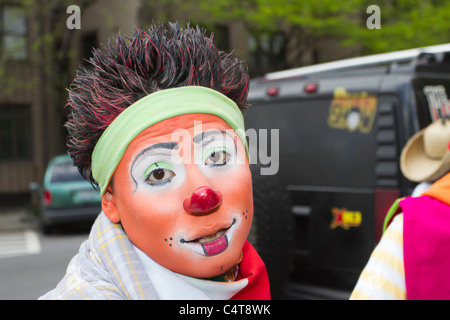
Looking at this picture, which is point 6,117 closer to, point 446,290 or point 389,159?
point 389,159

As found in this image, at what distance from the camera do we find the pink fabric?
1.63 metres

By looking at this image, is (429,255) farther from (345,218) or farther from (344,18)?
(344,18)

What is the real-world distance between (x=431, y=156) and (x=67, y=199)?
8991 millimetres

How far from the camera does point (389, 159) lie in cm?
362

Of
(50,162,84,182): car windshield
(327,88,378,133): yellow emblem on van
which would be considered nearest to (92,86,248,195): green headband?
(327,88,378,133): yellow emblem on van

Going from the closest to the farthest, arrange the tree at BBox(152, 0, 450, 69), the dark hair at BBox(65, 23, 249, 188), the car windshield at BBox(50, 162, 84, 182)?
1. the dark hair at BBox(65, 23, 249, 188)
2. the car windshield at BBox(50, 162, 84, 182)
3. the tree at BBox(152, 0, 450, 69)

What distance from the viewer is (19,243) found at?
10789 mm

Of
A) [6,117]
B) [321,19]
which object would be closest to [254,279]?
[321,19]

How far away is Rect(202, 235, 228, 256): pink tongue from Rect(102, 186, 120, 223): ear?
233mm

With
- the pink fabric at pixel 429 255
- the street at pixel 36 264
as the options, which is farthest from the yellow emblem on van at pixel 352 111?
the street at pixel 36 264

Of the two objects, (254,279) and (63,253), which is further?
(63,253)

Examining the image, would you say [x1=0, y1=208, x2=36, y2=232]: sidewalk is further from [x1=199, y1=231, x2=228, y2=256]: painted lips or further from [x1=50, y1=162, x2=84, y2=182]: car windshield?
[x1=199, y1=231, x2=228, y2=256]: painted lips
